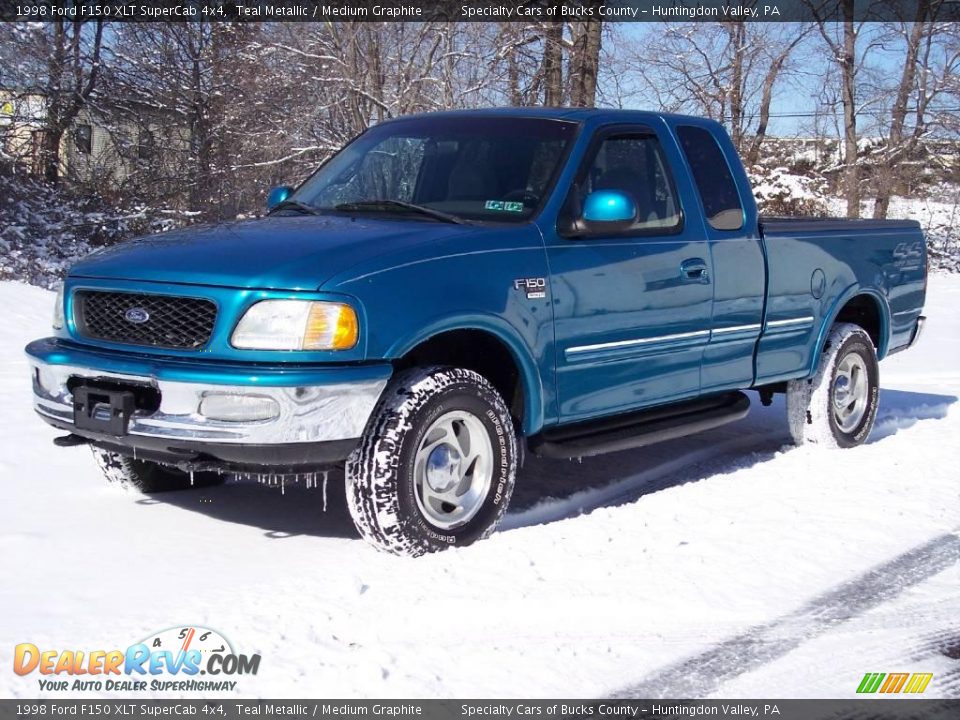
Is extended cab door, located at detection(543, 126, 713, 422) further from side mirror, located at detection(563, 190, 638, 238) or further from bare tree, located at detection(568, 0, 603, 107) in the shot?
bare tree, located at detection(568, 0, 603, 107)

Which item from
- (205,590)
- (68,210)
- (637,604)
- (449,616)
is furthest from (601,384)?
(68,210)

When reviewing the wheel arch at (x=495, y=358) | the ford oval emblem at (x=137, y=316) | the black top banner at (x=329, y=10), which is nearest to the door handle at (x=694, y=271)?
the wheel arch at (x=495, y=358)

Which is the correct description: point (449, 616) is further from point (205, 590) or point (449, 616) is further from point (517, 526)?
point (517, 526)

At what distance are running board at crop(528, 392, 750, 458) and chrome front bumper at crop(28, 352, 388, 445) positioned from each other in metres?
1.16

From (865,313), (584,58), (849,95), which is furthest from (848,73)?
(865,313)

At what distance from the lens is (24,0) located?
1861cm

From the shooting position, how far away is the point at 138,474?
18.7 feet

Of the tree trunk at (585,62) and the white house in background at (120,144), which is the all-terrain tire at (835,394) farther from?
the white house in background at (120,144)

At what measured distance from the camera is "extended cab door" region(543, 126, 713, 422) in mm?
5348

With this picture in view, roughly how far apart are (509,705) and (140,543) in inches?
84.6

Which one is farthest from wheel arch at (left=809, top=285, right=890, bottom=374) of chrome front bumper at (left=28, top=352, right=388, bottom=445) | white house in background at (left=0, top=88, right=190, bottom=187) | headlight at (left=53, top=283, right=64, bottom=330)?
white house in background at (left=0, top=88, right=190, bottom=187)

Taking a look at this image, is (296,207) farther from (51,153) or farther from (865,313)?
(51,153)

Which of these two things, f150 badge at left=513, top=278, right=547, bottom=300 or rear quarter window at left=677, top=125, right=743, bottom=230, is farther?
rear quarter window at left=677, top=125, right=743, bottom=230

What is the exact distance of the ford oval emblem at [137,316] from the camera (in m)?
4.64
